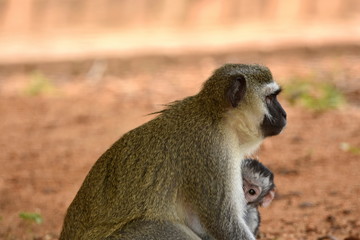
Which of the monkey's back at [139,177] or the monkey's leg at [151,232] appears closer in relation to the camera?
the monkey's leg at [151,232]

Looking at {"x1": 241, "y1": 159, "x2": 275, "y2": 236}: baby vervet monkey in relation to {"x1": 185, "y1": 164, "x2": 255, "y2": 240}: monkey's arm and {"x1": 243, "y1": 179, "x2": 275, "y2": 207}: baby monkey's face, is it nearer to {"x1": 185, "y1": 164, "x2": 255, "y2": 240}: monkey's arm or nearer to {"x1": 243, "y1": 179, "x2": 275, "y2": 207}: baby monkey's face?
{"x1": 243, "y1": 179, "x2": 275, "y2": 207}: baby monkey's face

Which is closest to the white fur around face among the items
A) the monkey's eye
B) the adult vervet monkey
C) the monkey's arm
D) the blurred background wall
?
the adult vervet monkey

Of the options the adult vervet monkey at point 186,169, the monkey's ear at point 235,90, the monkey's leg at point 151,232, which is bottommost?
the monkey's leg at point 151,232

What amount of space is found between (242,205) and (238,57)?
969 cm

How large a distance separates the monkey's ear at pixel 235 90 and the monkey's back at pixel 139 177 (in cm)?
17

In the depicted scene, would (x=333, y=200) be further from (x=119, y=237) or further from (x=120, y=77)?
(x=120, y=77)

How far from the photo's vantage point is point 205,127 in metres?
5.69

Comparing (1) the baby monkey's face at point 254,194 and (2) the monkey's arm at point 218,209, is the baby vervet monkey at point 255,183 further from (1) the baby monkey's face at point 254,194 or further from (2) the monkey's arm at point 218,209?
(2) the monkey's arm at point 218,209

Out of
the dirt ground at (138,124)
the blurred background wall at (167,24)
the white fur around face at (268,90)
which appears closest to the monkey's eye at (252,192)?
the dirt ground at (138,124)

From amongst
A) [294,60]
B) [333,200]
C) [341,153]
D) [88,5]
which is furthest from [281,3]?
[333,200]

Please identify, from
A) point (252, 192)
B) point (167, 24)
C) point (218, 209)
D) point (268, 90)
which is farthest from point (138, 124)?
point (167, 24)

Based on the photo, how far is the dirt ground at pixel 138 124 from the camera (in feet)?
26.4

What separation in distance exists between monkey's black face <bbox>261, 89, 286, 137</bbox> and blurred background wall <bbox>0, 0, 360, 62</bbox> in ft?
32.7

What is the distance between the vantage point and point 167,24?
16.9 meters
